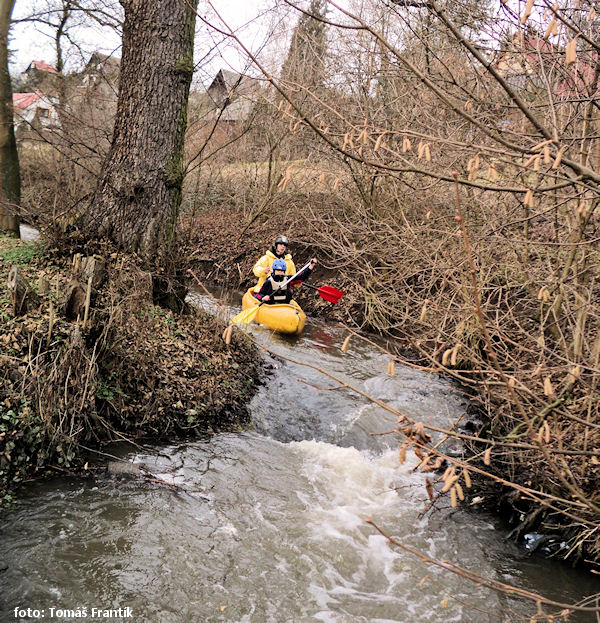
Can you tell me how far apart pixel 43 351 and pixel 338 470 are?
3.20m

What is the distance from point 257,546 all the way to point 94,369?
2.21 meters

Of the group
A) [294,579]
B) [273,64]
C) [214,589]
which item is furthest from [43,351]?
[273,64]

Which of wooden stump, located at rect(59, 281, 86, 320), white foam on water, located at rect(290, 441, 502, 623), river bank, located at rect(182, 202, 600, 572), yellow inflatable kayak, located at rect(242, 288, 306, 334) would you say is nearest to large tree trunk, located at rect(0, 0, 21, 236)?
river bank, located at rect(182, 202, 600, 572)

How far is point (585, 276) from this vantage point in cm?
607

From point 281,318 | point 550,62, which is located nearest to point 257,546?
point 550,62

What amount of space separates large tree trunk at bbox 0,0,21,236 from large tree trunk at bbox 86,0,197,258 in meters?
3.77

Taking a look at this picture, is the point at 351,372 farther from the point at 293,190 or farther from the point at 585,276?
the point at 293,190

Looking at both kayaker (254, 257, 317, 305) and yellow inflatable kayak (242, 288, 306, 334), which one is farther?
kayaker (254, 257, 317, 305)

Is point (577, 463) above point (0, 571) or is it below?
above

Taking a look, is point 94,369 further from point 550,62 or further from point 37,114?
point 37,114

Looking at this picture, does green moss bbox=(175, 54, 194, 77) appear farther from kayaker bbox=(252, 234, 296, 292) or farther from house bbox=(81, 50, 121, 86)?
house bbox=(81, 50, 121, 86)

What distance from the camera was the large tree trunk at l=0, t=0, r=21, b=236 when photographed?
10258 millimetres

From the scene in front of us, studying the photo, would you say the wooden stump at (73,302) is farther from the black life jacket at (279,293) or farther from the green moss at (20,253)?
the black life jacket at (279,293)

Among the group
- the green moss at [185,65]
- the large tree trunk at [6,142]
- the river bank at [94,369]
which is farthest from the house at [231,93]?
the large tree trunk at [6,142]
